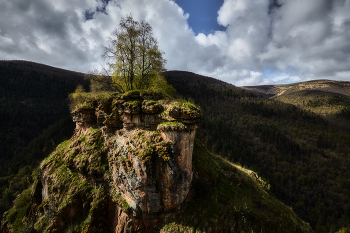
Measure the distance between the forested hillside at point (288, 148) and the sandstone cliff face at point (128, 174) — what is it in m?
31.9

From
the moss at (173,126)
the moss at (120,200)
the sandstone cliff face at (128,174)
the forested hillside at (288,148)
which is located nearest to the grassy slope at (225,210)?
the sandstone cliff face at (128,174)

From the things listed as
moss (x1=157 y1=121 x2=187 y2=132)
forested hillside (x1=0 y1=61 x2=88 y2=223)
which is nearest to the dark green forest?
forested hillside (x1=0 y1=61 x2=88 y2=223)

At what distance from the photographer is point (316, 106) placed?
14312cm

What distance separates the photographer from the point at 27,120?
102m

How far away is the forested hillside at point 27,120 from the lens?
55.8 metres

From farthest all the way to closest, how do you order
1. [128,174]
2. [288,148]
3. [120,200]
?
[288,148] → [120,200] → [128,174]

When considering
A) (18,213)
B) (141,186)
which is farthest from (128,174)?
(18,213)

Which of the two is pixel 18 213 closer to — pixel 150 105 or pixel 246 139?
pixel 150 105

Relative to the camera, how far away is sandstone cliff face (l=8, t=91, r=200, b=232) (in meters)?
10.4

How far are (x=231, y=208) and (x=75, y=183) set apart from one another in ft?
45.0

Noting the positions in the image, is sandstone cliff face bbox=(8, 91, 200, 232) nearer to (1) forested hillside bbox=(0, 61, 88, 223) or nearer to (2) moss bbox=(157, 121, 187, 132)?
(2) moss bbox=(157, 121, 187, 132)

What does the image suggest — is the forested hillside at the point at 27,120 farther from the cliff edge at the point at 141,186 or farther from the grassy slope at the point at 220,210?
the grassy slope at the point at 220,210

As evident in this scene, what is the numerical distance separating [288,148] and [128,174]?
105149mm

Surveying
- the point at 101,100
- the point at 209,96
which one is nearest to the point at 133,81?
the point at 101,100
